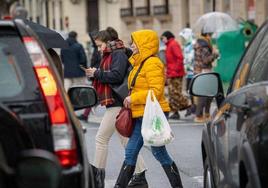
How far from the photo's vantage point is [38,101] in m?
4.78

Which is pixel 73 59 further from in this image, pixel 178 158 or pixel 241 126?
pixel 241 126

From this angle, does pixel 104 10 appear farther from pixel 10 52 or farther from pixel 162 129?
pixel 10 52

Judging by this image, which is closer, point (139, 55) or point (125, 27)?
point (139, 55)

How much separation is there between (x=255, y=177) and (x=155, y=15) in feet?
121

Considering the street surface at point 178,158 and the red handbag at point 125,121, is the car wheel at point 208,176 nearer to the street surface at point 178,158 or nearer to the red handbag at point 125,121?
the red handbag at point 125,121

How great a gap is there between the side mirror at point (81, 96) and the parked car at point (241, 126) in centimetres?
94

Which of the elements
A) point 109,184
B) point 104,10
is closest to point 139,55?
point 109,184

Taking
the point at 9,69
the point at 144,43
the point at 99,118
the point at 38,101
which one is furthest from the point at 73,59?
the point at 38,101

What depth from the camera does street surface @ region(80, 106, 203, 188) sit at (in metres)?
9.88

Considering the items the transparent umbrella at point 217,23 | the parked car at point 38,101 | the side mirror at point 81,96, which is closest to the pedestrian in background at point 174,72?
the transparent umbrella at point 217,23

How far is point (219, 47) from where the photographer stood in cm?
2192

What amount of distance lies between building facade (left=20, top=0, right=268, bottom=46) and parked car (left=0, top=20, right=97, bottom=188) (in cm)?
2347

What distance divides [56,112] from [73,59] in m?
14.5

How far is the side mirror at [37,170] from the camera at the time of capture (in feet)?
14.9
